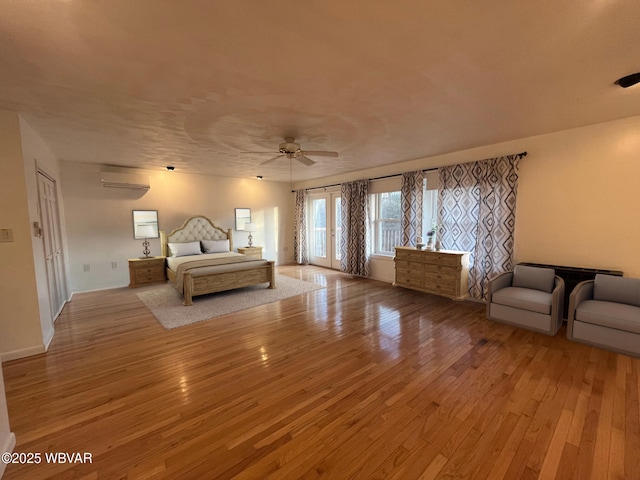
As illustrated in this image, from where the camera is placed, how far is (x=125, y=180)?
5.36 meters

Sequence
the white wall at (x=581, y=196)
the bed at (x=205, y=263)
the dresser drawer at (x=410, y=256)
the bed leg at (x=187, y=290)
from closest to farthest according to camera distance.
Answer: the white wall at (x=581, y=196)
the bed leg at (x=187, y=290)
the bed at (x=205, y=263)
the dresser drawer at (x=410, y=256)

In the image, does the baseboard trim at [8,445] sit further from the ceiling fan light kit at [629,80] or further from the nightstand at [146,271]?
the ceiling fan light kit at [629,80]

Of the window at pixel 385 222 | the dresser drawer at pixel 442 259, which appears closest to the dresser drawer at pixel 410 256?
the dresser drawer at pixel 442 259

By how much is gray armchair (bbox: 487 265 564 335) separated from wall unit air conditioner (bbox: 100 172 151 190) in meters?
6.70

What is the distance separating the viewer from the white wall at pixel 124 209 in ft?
16.9

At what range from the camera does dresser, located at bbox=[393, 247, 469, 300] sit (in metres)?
4.33

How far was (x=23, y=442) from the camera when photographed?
1.71 m

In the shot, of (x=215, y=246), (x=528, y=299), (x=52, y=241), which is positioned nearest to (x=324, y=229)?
(x=215, y=246)

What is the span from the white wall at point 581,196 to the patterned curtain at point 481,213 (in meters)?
0.16

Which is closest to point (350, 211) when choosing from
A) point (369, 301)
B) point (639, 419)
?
point (369, 301)

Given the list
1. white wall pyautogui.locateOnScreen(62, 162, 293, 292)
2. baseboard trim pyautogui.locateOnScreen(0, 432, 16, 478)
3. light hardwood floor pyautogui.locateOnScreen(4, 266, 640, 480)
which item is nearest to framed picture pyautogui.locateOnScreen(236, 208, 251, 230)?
white wall pyautogui.locateOnScreen(62, 162, 293, 292)

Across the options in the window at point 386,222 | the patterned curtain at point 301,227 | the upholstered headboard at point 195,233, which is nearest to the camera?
the window at point 386,222

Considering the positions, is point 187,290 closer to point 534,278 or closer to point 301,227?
point 301,227

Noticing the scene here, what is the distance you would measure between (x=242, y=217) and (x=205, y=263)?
2657 mm
